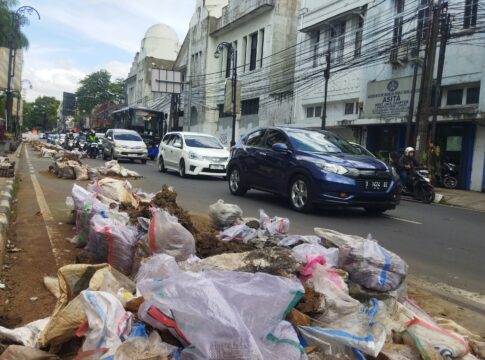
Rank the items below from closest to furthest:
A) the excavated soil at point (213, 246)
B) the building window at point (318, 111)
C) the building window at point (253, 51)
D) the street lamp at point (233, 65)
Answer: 1. the excavated soil at point (213, 246)
2. the building window at point (318, 111)
3. the street lamp at point (233, 65)
4. the building window at point (253, 51)

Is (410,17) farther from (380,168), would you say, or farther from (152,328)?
(152,328)

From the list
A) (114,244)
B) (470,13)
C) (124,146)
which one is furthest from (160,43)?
(114,244)

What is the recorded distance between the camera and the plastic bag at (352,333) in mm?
2539

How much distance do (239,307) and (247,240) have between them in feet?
8.43

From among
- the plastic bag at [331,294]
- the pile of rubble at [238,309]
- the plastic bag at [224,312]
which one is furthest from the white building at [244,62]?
the plastic bag at [224,312]

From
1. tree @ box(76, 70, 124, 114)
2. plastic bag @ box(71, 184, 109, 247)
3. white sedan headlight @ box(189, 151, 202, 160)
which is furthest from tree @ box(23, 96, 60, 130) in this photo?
plastic bag @ box(71, 184, 109, 247)

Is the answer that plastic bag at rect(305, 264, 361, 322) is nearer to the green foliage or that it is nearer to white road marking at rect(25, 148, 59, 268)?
white road marking at rect(25, 148, 59, 268)

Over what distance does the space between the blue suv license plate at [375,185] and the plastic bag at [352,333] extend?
5.64 meters

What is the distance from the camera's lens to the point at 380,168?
8.50 metres

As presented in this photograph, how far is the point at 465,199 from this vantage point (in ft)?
46.2

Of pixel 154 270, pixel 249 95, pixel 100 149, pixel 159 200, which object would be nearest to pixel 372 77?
pixel 249 95

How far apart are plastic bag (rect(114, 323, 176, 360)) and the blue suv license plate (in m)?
6.47

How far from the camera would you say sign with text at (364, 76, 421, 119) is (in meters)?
18.5

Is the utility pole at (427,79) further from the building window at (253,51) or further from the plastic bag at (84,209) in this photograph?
the building window at (253,51)
